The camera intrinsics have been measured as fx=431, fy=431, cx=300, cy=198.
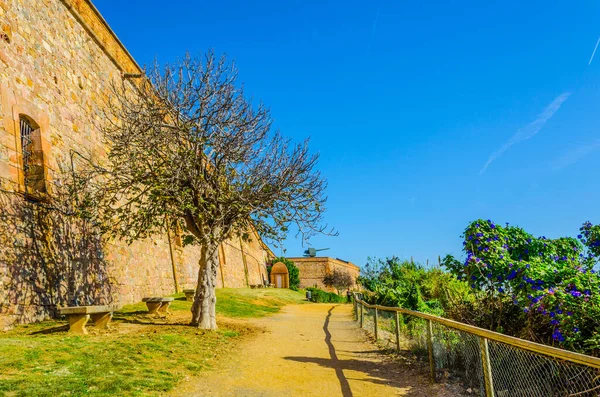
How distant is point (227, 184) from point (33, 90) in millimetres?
5287

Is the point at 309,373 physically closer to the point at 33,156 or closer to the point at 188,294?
the point at 33,156

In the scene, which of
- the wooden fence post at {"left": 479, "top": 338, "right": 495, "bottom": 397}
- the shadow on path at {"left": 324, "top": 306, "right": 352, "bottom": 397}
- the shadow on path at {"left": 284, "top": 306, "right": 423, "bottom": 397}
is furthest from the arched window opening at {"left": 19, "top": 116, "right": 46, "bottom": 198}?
the wooden fence post at {"left": 479, "top": 338, "right": 495, "bottom": 397}

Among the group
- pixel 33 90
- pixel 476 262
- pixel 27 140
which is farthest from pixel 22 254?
pixel 476 262

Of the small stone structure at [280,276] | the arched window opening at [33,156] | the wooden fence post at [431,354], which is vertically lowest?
the small stone structure at [280,276]

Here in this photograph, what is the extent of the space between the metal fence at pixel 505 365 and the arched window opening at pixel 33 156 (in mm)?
9522

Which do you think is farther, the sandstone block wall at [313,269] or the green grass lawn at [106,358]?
the sandstone block wall at [313,269]

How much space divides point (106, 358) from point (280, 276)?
41.4 m

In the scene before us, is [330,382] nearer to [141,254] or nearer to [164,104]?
[164,104]

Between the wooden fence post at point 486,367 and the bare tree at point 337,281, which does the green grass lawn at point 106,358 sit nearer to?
the wooden fence post at point 486,367

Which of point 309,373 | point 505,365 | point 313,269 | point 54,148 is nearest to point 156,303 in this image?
point 54,148

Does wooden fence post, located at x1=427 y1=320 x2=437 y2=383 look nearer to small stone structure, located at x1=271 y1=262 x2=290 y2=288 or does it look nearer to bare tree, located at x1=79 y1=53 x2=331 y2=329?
bare tree, located at x1=79 y1=53 x2=331 y2=329

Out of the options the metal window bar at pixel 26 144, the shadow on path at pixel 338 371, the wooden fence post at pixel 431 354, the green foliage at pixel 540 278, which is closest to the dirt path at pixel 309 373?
the shadow on path at pixel 338 371

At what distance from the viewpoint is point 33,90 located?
10.7 metres

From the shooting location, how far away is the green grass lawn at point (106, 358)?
538cm
